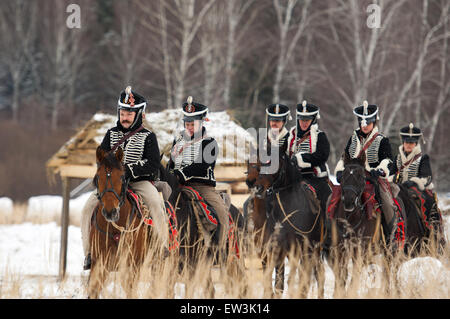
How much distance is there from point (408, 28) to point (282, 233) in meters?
14.3

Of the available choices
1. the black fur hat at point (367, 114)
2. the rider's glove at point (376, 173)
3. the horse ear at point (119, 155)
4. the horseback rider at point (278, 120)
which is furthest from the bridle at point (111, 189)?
the black fur hat at point (367, 114)

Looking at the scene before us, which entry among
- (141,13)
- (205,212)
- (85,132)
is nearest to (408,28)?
(141,13)

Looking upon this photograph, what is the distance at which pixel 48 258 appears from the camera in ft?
30.1

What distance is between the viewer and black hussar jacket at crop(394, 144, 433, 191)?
1028 cm

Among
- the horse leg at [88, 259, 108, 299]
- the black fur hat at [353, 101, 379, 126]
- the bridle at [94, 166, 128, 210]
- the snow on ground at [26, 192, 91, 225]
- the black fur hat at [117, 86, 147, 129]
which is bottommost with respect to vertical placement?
the snow on ground at [26, 192, 91, 225]

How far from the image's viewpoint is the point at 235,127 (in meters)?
12.2

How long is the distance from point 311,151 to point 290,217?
3.49 feet

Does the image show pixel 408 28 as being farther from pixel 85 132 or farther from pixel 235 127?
pixel 85 132

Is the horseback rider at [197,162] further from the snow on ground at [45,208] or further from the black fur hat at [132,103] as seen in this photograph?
the snow on ground at [45,208]

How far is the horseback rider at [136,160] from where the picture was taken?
6.43 metres

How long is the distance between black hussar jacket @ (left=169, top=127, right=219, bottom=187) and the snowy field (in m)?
1.39

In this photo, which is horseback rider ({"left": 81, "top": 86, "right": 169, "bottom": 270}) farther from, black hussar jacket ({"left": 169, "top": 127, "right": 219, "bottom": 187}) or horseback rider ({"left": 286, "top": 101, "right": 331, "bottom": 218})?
horseback rider ({"left": 286, "top": 101, "right": 331, "bottom": 218})

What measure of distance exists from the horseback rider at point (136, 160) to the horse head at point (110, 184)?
0.37 meters

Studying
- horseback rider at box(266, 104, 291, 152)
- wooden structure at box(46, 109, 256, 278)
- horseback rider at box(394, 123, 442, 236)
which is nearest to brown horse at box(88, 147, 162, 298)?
horseback rider at box(266, 104, 291, 152)
